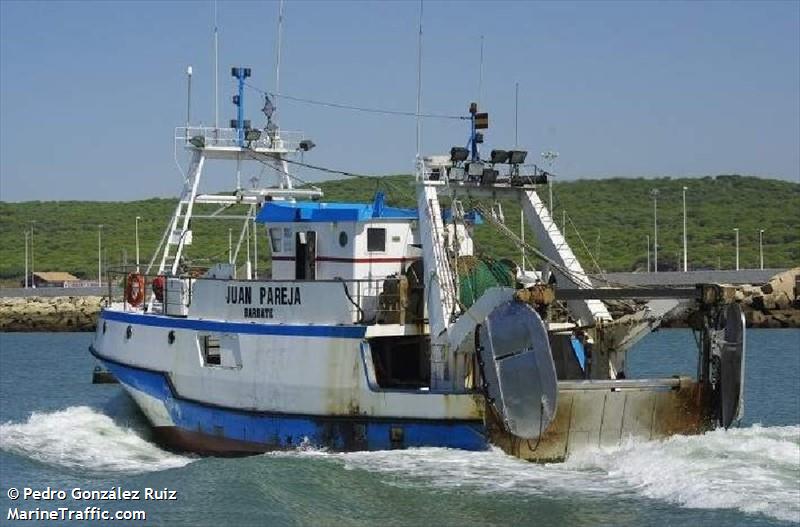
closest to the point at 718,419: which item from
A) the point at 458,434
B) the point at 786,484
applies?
the point at 786,484

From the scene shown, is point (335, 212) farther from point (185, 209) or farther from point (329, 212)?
point (185, 209)

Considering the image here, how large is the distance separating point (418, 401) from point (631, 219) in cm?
9624

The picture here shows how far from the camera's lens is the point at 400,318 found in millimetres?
20312

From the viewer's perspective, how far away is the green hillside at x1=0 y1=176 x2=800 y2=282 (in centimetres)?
9225

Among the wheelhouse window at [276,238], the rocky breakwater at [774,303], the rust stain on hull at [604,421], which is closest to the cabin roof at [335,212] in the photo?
the wheelhouse window at [276,238]

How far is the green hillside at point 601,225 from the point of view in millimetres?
92250

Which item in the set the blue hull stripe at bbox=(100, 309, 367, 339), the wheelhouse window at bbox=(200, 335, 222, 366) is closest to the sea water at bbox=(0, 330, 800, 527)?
the wheelhouse window at bbox=(200, 335, 222, 366)

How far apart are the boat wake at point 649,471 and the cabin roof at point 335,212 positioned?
3.74 metres

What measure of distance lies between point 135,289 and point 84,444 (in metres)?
2.98

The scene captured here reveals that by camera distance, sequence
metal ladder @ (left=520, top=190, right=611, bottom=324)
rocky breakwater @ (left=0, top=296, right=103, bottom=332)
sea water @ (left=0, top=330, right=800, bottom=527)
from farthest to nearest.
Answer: rocky breakwater @ (left=0, top=296, right=103, bottom=332)
metal ladder @ (left=520, top=190, right=611, bottom=324)
sea water @ (left=0, top=330, right=800, bottom=527)

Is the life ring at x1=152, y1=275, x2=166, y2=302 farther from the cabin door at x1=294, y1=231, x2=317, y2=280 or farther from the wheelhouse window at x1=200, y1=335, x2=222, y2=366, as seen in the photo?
the cabin door at x1=294, y1=231, x2=317, y2=280

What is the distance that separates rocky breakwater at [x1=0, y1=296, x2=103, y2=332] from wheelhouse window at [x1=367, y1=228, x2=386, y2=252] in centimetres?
5108

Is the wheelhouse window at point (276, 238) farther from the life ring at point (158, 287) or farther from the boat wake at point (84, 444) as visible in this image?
the boat wake at point (84, 444)

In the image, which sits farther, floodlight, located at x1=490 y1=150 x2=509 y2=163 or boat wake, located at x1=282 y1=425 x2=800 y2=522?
floodlight, located at x1=490 y1=150 x2=509 y2=163
